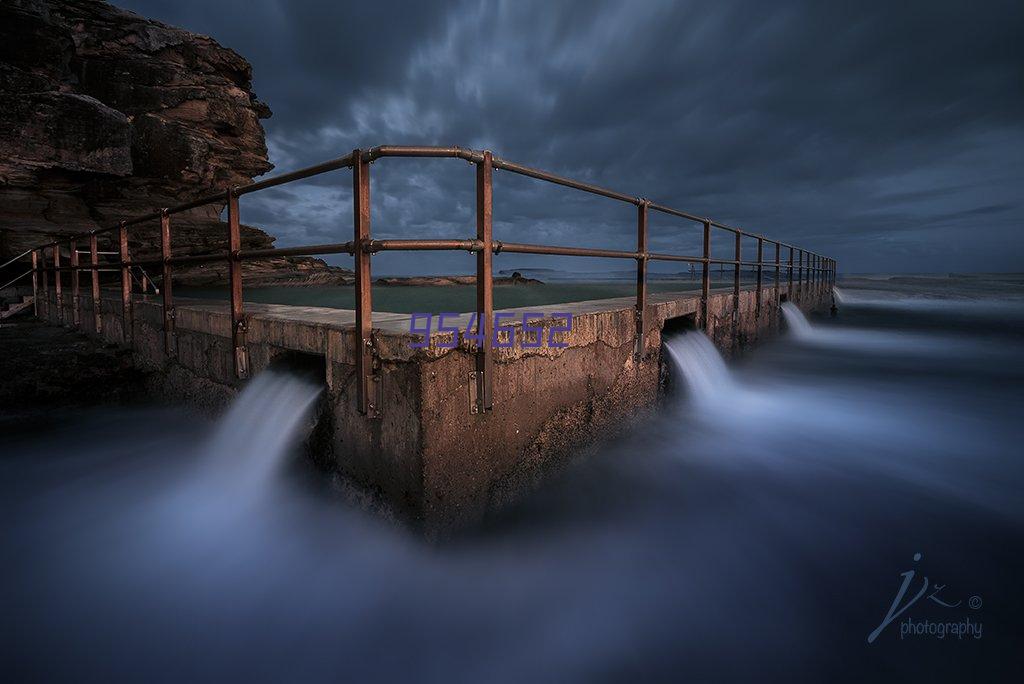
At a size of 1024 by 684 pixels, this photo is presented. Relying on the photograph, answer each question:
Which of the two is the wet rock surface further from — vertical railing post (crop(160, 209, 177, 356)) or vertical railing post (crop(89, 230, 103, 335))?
vertical railing post (crop(160, 209, 177, 356))

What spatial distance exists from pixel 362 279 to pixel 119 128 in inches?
811

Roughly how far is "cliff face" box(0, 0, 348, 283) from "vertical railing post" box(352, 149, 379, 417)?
1828cm

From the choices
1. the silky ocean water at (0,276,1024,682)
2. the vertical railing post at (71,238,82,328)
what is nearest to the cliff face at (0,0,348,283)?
the vertical railing post at (71,238,82,328)

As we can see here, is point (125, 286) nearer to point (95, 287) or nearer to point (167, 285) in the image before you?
point (95, 287)

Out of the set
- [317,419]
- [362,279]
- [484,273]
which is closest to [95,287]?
[317,419]

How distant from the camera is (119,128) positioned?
1625 centimetres

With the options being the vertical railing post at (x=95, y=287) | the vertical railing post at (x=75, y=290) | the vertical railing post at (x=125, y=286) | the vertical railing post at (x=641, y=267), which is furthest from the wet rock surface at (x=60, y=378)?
the vertical railing post at (x=641, y=267)

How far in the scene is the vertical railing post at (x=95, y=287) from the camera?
6.09 m

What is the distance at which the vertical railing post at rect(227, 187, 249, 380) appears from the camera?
11.0 feet

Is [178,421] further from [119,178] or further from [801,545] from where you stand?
[119,178]

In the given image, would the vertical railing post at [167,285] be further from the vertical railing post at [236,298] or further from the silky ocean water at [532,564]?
the vertical railing post at [236,298]

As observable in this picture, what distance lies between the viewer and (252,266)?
20.0m

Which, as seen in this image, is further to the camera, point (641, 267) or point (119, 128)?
point (119, 128)

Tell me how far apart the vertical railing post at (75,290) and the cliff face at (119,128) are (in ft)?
33.4
